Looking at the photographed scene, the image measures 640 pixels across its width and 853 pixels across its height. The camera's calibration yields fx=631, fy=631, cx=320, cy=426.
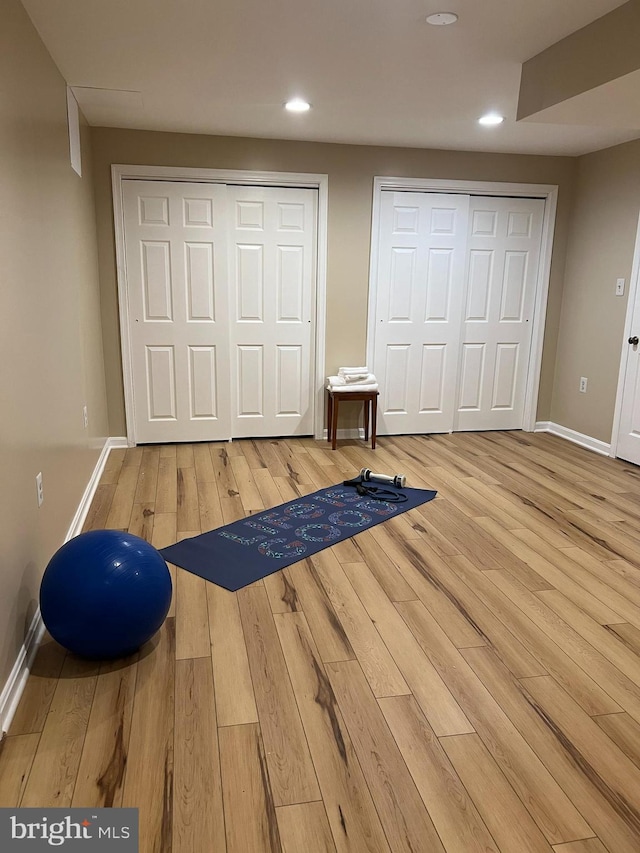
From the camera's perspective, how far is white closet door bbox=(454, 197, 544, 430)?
530 centimetres

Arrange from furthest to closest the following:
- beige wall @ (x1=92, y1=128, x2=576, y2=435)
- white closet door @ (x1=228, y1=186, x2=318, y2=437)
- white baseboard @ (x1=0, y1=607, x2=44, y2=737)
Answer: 1. white closet door @ (x1=228, y1=186, x2=318, y2=437)
2. beige wall @ (x1=92, y1=128, x2=576, y2=435)
3. white baseboard @ (x1=0, y1=607, x2=44, y2=737)

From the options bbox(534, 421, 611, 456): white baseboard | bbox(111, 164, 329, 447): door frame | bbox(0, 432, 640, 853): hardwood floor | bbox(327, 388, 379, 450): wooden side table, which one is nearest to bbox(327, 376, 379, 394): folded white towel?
bbox(327, 388, 379, 450): wooden side table

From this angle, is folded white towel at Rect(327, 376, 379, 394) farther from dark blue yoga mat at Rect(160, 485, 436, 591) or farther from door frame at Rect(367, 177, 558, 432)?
dark blue yoga mat at Rect(160, 485, 436, 591)

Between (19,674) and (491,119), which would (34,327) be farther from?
(491,119)

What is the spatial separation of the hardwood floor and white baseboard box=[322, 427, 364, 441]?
1879mm

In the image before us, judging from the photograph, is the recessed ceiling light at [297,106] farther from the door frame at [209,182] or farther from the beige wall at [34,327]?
the beige wall at [34,327]

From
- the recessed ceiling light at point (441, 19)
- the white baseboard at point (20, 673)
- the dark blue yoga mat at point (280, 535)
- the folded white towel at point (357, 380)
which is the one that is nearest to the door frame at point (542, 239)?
the folded white towel at point (357, 380)

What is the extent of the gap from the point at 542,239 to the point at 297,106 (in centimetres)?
261

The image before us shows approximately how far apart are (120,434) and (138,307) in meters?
1.00

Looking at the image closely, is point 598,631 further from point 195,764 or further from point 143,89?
point 143,89

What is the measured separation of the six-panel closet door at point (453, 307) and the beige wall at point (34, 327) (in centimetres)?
255

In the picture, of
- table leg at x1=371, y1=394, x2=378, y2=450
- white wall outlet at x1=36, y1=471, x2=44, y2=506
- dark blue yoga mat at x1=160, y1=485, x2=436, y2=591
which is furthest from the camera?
table leg at x1=371, y1=394, x2=378, y2=450

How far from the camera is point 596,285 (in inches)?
200

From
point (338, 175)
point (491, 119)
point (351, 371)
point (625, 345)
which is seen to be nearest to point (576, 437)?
point (625, 345)
